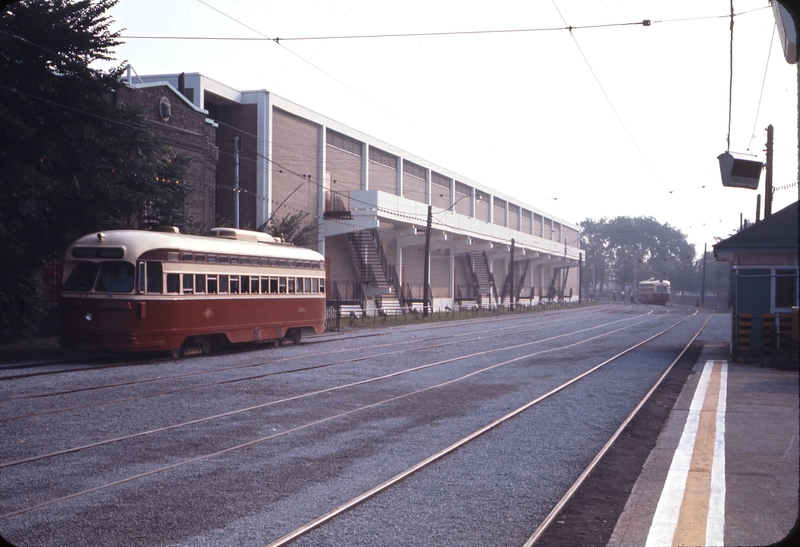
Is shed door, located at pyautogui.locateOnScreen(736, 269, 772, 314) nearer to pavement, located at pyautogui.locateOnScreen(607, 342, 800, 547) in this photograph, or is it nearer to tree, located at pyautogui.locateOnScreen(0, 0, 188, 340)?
pavement, located at pyautogui.locateOnScreen(607, 342, 800, 547)

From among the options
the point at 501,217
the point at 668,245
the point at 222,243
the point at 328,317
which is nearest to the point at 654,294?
the point at 501,217

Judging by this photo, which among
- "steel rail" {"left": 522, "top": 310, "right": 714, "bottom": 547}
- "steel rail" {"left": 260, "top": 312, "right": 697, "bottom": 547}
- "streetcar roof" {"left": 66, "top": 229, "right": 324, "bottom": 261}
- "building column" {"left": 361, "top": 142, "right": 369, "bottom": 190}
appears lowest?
"steel rail" {"left": 522, "top": 310, "right": 714, "bottom": 547}

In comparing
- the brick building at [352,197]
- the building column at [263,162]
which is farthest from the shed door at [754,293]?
the building column at [263,162]

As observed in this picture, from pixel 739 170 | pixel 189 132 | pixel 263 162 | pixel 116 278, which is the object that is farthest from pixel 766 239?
pixel 263 162

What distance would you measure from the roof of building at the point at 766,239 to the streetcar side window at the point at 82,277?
55.9ft

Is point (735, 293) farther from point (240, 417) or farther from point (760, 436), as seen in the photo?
point (240, 417)

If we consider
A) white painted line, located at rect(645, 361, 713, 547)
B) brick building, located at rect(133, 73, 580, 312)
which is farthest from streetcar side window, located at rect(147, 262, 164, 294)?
white painted line, located at rect(645, 361, 713, 547)

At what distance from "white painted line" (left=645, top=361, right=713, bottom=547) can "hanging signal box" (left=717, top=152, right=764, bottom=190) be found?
4544 millimetres

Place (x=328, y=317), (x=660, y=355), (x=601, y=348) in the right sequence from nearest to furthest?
(x=660, y=355)
(x=601, y=348)
(x=328, y=317)

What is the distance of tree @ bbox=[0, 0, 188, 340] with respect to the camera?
20.0 meters

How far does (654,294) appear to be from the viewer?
329ft

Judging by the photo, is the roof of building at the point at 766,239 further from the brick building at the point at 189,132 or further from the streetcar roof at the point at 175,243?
the brick building at the point at 189,132

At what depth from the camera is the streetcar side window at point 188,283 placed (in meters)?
19.8

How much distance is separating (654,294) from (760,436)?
311 ft
